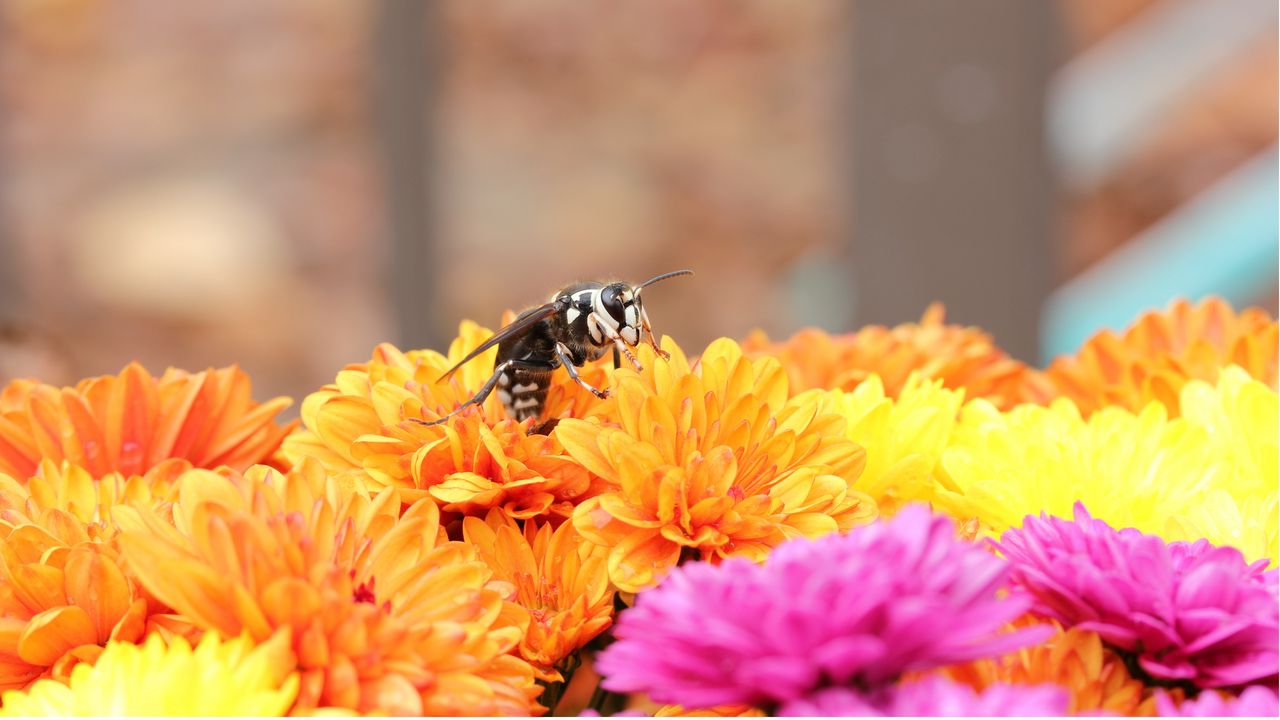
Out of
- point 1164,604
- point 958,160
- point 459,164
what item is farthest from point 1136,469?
point 459,164

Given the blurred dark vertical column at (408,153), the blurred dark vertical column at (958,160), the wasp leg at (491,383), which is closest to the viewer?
the wasp leg at (491,383)

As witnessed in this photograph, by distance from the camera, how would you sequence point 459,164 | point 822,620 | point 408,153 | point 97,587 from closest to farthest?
point 822,620 < point 97,587 < point 408,153 < point 459,164

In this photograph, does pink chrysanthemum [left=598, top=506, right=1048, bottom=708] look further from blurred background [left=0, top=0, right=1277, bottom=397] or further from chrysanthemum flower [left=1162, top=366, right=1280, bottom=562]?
blurred background [left=0, top=0, right=1277, bottom=397]

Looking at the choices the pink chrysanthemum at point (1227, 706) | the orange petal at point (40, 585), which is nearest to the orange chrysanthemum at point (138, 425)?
the orange petal at point (40, 585)

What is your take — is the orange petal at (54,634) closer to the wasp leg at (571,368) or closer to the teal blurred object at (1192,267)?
the wasp leg at (571,368)

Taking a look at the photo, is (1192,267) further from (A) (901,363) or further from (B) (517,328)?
(B) (517,328)

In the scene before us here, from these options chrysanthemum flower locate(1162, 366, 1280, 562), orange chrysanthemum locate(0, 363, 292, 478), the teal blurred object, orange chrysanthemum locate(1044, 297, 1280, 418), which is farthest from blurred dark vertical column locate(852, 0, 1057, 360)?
orange chrysanthemum locate(0, 363, 292, 478)
